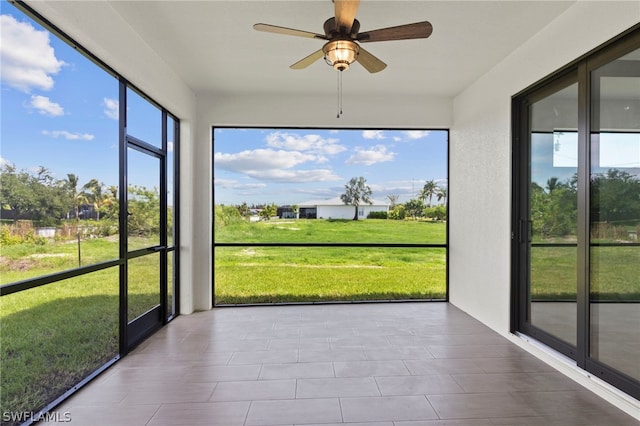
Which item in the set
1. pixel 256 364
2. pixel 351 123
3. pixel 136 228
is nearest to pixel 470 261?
pixel 351 123

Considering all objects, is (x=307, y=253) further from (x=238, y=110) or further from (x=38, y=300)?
(x=38, y=300)

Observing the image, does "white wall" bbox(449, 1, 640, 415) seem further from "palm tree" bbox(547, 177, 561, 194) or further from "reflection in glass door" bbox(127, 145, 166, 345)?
"reflection in glass door" bbox(127, 145, 166, 345)

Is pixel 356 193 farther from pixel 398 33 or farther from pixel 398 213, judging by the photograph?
pixel 398 33

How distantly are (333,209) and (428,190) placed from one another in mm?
1542

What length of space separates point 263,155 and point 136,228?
7.84 feet

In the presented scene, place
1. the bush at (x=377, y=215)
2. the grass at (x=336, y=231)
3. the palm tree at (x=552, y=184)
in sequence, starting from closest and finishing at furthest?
the palm tree at (x=552, y=184), the grass at (x=336, y=231), the bush at (x=377, y=215)

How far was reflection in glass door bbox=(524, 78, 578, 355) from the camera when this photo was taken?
2.95 metres

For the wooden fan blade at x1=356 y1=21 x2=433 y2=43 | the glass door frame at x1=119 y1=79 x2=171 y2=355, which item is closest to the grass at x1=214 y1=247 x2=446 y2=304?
the glass door frame at x1=119 y1=79 x2=171 y2=355

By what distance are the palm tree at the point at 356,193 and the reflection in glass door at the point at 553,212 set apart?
246cm

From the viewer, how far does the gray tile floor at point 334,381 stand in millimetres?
2307

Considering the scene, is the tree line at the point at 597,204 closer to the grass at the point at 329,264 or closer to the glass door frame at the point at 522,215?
the glass door frame at the point at 522,215

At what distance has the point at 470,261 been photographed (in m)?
4.58

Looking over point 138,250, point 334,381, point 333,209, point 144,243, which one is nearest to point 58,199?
point 138,250

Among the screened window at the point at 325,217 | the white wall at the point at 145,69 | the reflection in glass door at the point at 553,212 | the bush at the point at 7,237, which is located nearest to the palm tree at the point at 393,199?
the screened window at the point at 325,217
